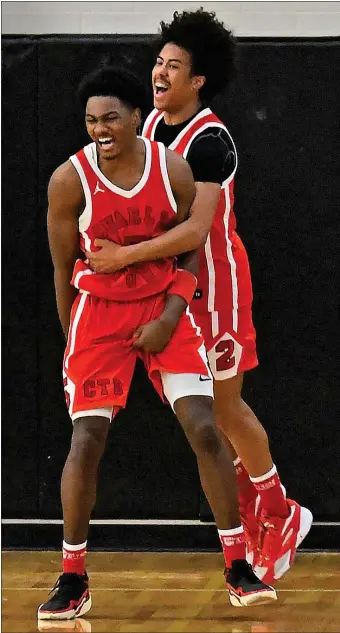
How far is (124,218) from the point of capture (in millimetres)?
3531

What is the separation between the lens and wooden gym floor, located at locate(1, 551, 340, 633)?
11.1 ft

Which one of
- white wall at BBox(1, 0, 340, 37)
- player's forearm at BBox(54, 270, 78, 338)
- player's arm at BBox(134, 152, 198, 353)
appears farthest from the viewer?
white wall at BBox(1, 0, 340, 37)

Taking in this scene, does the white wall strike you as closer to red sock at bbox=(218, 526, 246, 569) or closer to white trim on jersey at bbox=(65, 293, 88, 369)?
white trim on jersey at bbox=(65, 293, 88, 369)

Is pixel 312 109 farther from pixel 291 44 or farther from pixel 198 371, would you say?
pixel 198 371

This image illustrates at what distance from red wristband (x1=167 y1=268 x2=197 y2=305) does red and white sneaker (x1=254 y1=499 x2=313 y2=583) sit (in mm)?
877

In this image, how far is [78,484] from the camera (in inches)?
136

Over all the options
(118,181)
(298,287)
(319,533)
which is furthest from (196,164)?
(319,533)

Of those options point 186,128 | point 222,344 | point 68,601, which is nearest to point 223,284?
point 222,344

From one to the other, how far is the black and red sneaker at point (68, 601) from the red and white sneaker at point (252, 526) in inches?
29.7

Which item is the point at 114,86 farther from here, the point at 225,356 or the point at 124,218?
the point at 225,356

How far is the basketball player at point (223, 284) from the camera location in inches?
155

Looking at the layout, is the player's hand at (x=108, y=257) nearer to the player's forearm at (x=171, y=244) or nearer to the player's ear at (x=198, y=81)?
the player's forearm at (x=171, y=244)

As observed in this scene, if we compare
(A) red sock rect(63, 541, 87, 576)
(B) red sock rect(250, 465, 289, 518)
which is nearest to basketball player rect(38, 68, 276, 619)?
(A) red sock rect(63, 541, 87, 576)

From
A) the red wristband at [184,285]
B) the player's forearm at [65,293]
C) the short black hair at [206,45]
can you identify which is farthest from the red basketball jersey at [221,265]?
the player's forearm at [65,293]
